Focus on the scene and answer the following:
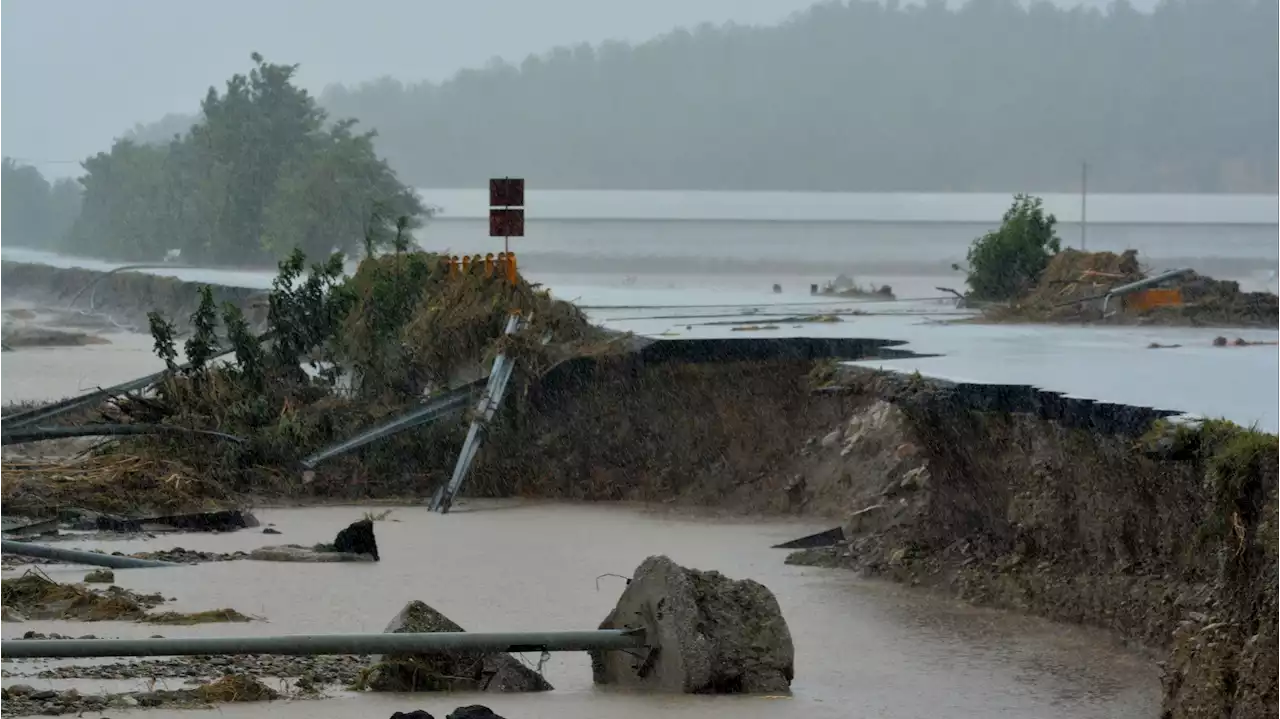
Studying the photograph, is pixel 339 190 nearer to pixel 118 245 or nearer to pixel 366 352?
pixel 118 245

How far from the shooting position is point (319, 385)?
19.0m

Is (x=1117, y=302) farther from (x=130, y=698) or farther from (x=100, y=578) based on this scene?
(x=130, y=698)

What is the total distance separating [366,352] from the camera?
63.4 feet

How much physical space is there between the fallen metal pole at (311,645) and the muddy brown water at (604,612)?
26 cm

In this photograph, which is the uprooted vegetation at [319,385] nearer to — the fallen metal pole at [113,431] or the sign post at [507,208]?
the fallen metal pole at [113,431]

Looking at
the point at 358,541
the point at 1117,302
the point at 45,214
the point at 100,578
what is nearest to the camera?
the point at 100,578

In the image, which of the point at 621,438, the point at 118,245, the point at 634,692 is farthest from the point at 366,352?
the point at 118,245

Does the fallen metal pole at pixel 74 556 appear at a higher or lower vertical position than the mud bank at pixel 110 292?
lower

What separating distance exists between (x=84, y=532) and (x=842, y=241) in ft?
229

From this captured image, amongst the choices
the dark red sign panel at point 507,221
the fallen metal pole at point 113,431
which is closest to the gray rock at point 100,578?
the fallen metal pole at point 113,431

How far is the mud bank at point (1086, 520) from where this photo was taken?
8844mm

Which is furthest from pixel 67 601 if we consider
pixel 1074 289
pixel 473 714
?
pixel 1074 289

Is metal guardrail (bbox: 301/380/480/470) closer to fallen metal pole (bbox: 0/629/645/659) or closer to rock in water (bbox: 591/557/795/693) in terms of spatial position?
rock in water (bbox: 591/557/795/693)

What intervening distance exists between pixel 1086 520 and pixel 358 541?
5047mm
